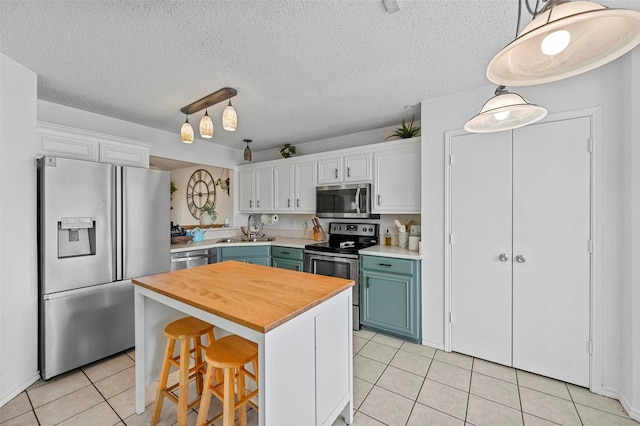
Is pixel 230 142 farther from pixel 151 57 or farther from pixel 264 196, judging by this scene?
pixel 151 57

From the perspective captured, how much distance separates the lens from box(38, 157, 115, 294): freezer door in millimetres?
2057

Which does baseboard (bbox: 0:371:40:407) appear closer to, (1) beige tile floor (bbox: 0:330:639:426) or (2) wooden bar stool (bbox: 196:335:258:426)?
(1) beige tile floor (bbox: 0:330:639:426)

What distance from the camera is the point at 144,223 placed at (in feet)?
8.50

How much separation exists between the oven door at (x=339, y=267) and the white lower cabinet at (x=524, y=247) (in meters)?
0.96

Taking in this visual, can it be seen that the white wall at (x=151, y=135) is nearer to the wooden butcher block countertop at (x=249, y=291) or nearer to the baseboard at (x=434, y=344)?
the wooden butcher block countertop at (x=249, y=291)

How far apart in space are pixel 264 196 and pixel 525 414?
3694 millimetres

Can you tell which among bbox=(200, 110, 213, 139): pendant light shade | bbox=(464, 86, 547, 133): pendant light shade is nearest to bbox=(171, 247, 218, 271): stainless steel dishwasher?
bbox=(200, 110, 213, 139): pendant light shade

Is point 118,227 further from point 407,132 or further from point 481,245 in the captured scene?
point 481,245

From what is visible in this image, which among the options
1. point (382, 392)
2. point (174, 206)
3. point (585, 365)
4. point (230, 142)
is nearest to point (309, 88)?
point (230, 142)

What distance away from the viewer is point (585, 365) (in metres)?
1.92

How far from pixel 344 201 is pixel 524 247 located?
1860 millimetres

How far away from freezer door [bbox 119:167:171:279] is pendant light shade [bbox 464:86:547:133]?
280 cm

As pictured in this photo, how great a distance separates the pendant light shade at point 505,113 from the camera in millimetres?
1184

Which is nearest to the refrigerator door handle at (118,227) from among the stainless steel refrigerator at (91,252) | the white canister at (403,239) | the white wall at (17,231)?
the stainless steel refrigerator at (91,252)
